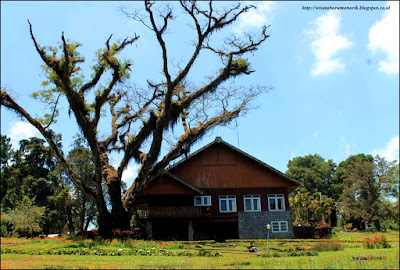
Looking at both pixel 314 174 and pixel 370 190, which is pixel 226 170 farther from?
pixel 314 174

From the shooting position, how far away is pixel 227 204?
3052 cm

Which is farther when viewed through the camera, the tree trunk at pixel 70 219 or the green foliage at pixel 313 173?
the green foliage at pixel 313 173

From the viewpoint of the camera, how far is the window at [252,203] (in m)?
30.4

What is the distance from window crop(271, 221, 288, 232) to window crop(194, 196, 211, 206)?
213 inches

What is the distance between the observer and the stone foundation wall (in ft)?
97.0

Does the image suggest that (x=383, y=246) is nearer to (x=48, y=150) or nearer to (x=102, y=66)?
(x=102, y=66)

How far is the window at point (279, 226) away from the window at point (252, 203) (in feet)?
5.44

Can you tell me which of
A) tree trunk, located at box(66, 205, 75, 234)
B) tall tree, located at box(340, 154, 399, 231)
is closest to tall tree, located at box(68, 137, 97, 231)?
tree trunk, located at box(66, 205, 75, 234)

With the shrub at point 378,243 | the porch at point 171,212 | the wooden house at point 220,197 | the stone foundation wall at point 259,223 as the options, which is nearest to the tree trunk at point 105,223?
the porch at point 171,212

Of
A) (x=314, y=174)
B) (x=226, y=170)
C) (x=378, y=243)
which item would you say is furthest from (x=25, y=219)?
(x=314, y=174)

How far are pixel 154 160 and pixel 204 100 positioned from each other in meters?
5.92

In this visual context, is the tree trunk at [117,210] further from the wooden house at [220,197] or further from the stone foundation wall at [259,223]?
the stone foundation wall at [259,223]

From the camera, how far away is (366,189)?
1855 inches

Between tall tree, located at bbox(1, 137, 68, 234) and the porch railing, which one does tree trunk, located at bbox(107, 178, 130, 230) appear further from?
tall tree, located at bbox(1, 137, 68, 234)
